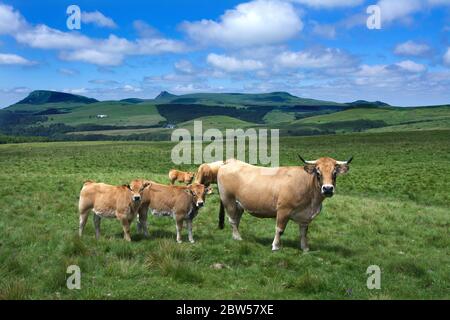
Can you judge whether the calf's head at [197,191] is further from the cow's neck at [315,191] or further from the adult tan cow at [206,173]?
the adult tan cow at [206,173]

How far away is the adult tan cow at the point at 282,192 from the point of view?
38.3 ft

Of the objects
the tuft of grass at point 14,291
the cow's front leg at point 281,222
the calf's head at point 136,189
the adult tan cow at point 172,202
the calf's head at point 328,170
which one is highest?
the calf's head at point 328,170

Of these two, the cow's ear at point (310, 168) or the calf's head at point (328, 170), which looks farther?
the cow's ear at point (310, 168)

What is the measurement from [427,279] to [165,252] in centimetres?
598

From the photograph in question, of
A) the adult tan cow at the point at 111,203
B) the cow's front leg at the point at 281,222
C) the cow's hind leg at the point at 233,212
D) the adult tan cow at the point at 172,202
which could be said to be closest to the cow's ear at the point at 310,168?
the cow's front leg at the point at 281,222

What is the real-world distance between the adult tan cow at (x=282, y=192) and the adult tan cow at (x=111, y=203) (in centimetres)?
291

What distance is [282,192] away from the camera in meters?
12.3

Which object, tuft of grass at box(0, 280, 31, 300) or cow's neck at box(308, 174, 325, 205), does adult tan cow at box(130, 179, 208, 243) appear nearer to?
cow's neck at box(308, 174, 325, 205)

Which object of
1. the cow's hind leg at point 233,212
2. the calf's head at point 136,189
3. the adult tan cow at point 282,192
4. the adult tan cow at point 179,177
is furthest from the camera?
the adult tan cow at point 179,177

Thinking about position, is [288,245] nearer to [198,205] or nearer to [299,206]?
[299,206]

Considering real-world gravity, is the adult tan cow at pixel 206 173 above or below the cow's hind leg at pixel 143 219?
above

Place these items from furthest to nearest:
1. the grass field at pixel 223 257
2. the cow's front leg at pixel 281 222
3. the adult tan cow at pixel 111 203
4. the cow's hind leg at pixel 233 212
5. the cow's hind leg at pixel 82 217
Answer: the cow's hind leg at pixel 233 212 → the cow's hind leg at pixel 82 217 → the adult tan cow at pixel 111 203 → the cow's front leg at pixel 281 222 → the grass field at pixel 223 257

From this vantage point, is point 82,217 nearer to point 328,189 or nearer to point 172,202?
point 172,202
